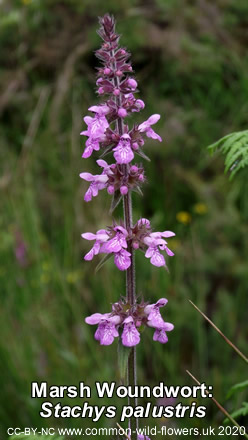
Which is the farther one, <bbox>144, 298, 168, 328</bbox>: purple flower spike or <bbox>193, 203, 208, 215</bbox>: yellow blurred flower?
<bbox>193, 203, 208, 215</bbox>: yellow blurred flower

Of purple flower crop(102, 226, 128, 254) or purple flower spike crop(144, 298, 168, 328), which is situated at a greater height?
purple flower crop(102, 226, 128, 254)

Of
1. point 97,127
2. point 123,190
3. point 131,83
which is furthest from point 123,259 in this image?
point 131,83

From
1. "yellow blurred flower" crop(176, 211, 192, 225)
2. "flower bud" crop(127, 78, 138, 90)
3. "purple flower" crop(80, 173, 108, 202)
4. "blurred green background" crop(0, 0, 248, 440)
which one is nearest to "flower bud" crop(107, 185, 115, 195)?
"purple flower" crop(80, 173, 108, 202)

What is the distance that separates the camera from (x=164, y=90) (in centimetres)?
462

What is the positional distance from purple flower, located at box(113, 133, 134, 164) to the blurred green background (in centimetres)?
162

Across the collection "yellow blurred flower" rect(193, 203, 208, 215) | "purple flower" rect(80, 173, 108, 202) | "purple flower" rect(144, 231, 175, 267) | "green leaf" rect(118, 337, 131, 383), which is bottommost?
"green leaf" rect(118, 337, 131, 383)

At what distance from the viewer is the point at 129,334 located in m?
1.38

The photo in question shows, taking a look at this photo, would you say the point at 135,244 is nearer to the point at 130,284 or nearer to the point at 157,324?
the point at 130,284

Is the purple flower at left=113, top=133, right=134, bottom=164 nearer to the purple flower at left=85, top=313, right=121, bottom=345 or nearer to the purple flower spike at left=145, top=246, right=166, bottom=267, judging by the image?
the purple flower spike at left=145, top=246, right=166, bottom=267

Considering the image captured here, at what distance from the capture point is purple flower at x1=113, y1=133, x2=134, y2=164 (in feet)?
4.36

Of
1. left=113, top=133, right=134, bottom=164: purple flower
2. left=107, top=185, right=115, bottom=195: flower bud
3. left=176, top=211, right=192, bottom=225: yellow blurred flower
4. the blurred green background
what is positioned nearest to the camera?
left=113, top=133, right=134, bottom=164: purple flower

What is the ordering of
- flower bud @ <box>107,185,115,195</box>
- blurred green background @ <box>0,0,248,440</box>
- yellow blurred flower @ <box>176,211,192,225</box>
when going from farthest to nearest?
yellow blurred flower @ <box>176,211,192,225</box> → blurred green background @ <box>0,0,248,440</box> → flower bud @ <box>107,185,115,195</box>

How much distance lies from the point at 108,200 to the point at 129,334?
230 cm

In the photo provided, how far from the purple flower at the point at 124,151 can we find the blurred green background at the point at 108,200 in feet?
5.32
